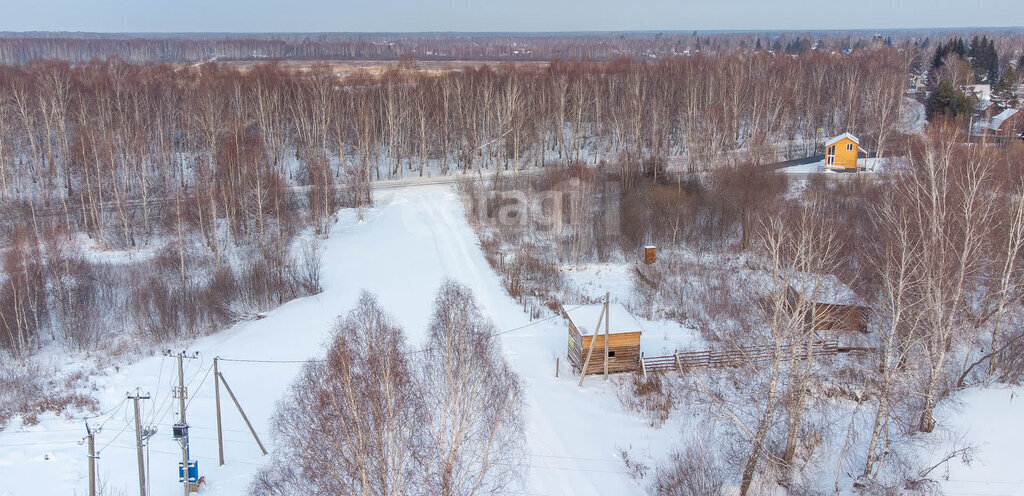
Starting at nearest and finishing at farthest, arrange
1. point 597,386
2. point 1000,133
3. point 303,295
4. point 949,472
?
point 949,472 → point 597,386 → point 303,295 → point 1000,133

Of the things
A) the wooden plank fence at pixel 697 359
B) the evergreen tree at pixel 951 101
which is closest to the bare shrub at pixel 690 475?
the wooden plank fence at pixel 697 359

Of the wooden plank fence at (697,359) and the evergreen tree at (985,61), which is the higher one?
the evergreen tree at (985,61)

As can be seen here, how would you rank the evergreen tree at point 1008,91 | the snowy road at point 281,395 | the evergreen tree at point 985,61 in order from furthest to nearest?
1. the evergreen tree at point 985,61
2. the evergreen tree at point 1008,91
3. the snowy road at point 281,395

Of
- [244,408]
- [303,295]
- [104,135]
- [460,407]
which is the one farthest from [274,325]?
[104,135]

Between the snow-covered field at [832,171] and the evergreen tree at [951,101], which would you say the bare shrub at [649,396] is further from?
the evergreen tree at [951,101]

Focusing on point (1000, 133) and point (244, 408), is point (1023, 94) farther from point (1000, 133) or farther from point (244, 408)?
point (244, 408)

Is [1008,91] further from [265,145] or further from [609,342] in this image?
[265,145]

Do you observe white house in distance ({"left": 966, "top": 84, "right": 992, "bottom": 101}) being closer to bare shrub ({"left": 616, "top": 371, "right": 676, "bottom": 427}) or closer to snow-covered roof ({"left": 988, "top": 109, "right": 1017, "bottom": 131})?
snow-covered roof ({"left": 988, "top": 109, "right": 1017, "bottom": 131})

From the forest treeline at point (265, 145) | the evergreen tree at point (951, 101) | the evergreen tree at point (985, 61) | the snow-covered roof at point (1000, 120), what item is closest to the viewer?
the forest treeline at point (265, 145)
